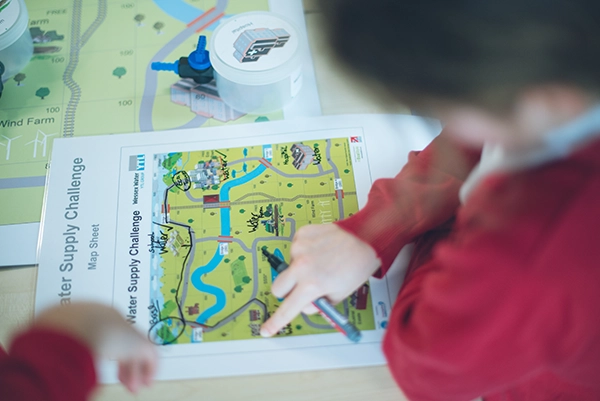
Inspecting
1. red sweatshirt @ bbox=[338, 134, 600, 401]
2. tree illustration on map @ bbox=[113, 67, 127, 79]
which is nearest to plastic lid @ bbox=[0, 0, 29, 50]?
tree illustration on map @ bbox=[113, 67, 127, 79]

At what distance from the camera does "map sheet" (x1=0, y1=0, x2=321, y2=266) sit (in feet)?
2.10

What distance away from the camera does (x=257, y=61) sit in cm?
63

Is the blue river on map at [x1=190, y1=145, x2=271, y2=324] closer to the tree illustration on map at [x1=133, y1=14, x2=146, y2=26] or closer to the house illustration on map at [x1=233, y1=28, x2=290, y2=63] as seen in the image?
the house illustration on map at [x1=233, y1=28, x2=290, y2=63]

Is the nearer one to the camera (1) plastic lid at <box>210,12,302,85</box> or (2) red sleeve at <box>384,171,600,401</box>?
(2) red sleeve at <box>384,171,600,401</box>

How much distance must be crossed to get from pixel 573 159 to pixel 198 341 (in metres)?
0.41

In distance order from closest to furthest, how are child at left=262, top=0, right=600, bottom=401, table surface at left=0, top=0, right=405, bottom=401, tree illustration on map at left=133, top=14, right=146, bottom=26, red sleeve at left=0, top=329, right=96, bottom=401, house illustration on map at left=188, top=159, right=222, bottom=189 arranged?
child at left=262, top=0, right=600, bottom=401, red sleeve at left=0, top=329, right=96, bottom=401, table surface at left=0, top=0, right=405, bottom=401, house illustration on map at left=188, top=159, right=222, bottom=189, tree illustration on map at left=133, top=14, right=146, bottom=26

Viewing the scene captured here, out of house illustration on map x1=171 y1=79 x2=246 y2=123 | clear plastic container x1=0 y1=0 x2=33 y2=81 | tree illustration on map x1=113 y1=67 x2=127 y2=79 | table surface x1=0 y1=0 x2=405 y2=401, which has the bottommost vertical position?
table surface x1=0 y1=0 x2=405 y2=401

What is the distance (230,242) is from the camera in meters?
0.59

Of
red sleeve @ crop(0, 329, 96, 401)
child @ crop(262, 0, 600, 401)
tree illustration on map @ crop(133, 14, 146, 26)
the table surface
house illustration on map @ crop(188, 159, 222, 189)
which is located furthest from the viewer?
tree illustration on map @ crop(133, 14, 146, 26)

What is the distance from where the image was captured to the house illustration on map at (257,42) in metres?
0.64

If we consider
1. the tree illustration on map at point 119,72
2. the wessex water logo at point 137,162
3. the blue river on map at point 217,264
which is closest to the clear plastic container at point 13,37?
the tree illustration on map at point 119,72

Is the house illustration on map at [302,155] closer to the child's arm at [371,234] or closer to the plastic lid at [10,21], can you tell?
the child's arm at [371,234]

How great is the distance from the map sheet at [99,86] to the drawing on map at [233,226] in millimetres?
71

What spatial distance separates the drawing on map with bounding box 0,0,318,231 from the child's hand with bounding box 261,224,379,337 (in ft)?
0.72
